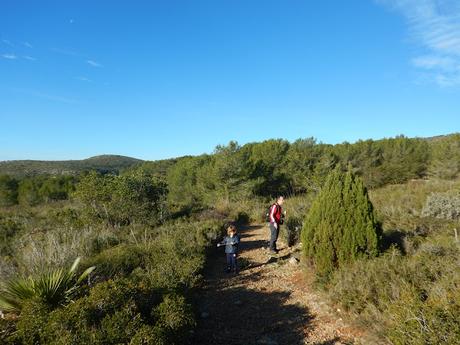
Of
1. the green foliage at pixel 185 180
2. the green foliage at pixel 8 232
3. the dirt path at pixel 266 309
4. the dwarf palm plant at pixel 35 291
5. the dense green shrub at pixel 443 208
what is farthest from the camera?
the green foliage at pixel 185 180

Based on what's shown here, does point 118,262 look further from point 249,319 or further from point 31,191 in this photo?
point 31,191

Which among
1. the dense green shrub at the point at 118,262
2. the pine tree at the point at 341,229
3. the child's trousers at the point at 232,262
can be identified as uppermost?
the pine tree at the point at 341,229

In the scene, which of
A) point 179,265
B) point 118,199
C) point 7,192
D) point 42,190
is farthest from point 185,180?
point 179,265

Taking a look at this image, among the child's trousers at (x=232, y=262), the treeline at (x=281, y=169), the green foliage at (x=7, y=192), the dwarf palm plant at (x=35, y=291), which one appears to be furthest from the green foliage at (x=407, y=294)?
the green foliage at (x=7, y=192)

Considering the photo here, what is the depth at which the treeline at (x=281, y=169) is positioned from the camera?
22.6m

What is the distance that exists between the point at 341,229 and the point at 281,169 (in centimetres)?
2253

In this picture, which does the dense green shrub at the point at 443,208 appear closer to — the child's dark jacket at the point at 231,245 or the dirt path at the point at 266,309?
the dirt path at the point at 266,309

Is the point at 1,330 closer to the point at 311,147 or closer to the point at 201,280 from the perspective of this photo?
the point at 201,280

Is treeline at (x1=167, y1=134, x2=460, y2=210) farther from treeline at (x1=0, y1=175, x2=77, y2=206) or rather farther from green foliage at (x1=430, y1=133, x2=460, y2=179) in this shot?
treeline at (x1=0, y1=175, x2=77, y2=206)

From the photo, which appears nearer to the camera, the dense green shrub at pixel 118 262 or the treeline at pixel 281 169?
the dense green shrub at pixel 118 262

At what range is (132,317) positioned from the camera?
12.6 feet

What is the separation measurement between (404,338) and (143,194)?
11.2m

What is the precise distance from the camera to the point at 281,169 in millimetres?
28688

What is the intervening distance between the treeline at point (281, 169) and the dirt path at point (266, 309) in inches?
521
